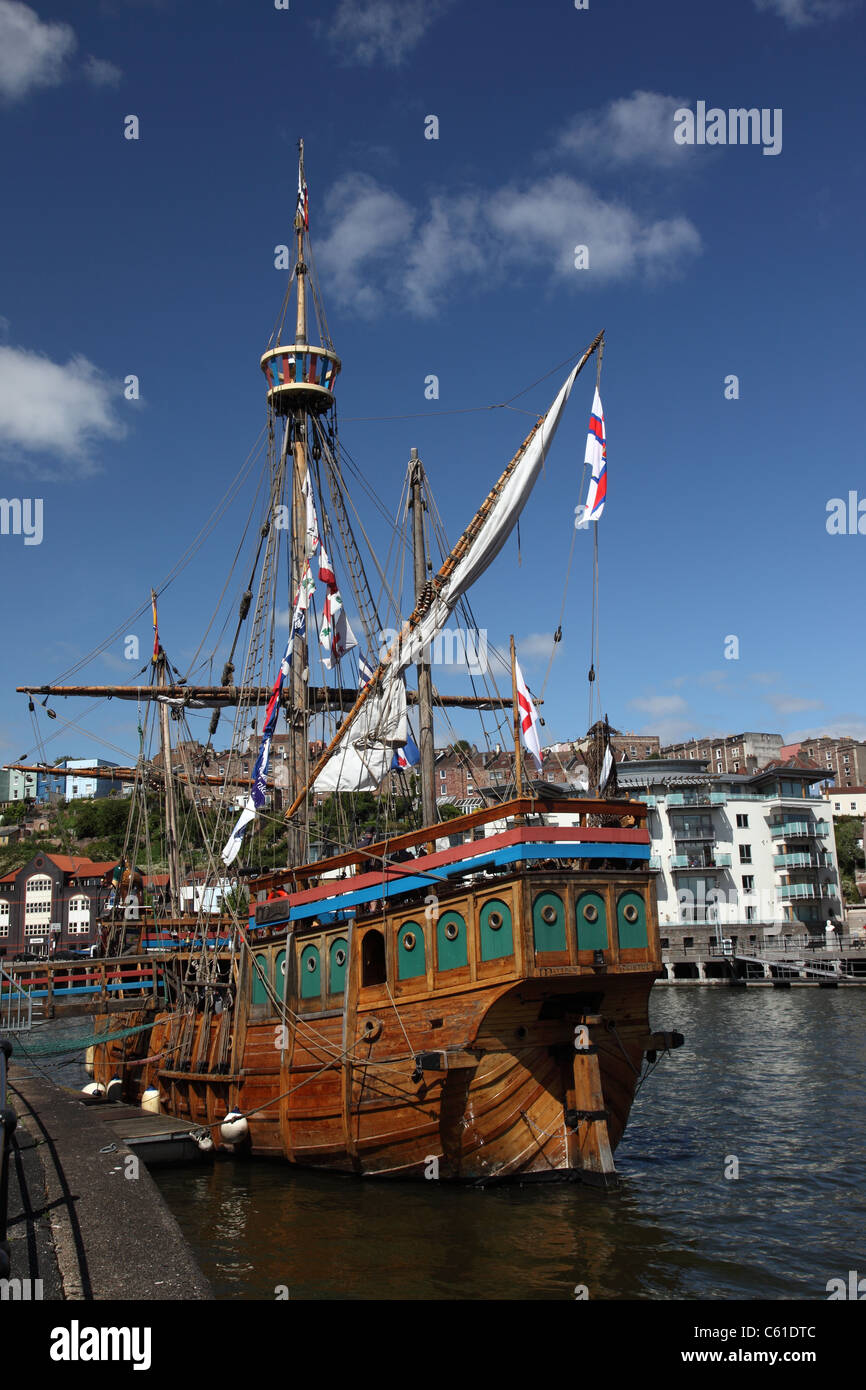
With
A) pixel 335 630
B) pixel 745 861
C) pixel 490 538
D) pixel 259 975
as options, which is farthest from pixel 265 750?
pixel 745 861

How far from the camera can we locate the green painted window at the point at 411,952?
1741cm

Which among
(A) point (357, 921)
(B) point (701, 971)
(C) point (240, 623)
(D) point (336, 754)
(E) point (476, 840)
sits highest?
(C) point (240, 623)

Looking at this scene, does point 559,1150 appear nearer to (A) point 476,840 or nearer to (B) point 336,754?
(A) point 476,840

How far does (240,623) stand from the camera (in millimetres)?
34656

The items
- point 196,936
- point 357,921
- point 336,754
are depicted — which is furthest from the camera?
point 196,936

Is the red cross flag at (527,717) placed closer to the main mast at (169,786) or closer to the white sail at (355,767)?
the white sail at (355,767)

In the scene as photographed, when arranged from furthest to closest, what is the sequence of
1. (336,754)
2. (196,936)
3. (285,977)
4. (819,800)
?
(819,800), (196,936), (336,754), (285,977)

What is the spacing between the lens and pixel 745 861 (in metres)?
75.4

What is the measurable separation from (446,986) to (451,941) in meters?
0.74

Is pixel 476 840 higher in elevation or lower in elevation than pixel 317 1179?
higher

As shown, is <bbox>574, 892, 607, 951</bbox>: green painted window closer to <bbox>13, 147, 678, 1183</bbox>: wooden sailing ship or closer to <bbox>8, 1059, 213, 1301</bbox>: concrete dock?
<bbox>13, 147, 678, 1183</bbox>: wooden sailing ship

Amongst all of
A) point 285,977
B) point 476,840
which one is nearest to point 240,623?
point 285,977

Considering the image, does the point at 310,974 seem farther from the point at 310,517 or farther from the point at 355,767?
the point at 310,517

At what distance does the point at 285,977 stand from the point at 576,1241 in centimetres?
839
